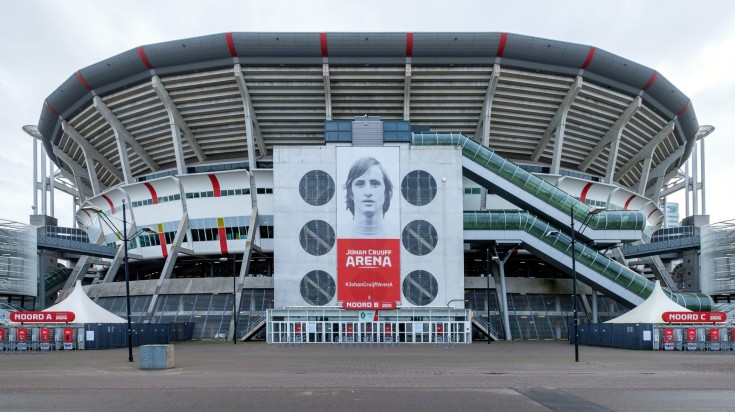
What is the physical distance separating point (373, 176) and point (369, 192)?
1.34 meters

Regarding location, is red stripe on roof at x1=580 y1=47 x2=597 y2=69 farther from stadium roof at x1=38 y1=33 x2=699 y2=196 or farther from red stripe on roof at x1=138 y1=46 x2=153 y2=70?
red stripe on roof at x1=138 y1=46 x2=153 y2=70

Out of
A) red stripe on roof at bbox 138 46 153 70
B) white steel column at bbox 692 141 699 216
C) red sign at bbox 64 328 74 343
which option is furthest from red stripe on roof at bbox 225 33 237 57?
white steel column at bbox 692 141 699 216

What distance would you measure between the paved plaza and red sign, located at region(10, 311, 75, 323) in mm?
10783

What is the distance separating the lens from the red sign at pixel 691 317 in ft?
140

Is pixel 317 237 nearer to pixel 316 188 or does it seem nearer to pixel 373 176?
pixel 316 188

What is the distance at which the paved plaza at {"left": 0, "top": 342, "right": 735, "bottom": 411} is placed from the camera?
16.4m

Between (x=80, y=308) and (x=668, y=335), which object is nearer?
(x=668, y=335)

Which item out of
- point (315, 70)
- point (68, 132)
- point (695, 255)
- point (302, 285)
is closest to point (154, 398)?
point (302, 285)

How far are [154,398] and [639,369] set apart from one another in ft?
59.7

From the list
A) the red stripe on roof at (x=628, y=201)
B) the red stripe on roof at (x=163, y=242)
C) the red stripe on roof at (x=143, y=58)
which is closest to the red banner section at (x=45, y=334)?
the red stripe on roof at (x=163, y=242)

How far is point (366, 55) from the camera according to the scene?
60625 millimetres

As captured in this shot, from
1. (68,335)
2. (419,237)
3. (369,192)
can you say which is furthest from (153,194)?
(419,237)

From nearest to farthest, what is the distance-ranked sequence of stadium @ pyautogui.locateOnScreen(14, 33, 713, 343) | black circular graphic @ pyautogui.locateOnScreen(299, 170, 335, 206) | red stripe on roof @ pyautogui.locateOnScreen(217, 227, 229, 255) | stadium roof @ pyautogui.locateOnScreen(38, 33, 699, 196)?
stadium @ pyautogui.locateOnScreen(14, 33, 713, 343) < black circular graphic @ pyautogui.locateOnScreen(299, 170, 335, 206) < stadium roof @ pyautogui.locateOnScreen(38, 33, 699, 196) < red stripe on roof @ pyautogui.locateOnScreen(217, 227, 229, 255)

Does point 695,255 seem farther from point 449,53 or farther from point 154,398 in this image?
point 154,398
